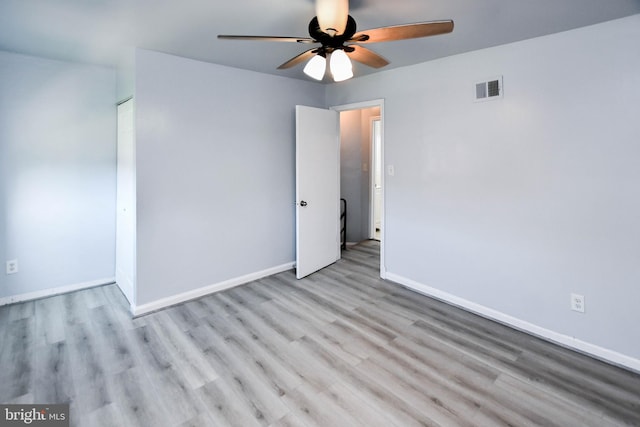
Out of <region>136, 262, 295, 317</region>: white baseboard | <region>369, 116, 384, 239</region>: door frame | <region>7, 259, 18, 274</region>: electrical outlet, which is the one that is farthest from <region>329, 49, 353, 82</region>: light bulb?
<region>369, 116, 384, 239</region>: door frame

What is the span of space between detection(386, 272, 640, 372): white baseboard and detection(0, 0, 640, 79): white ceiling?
7.33 ft

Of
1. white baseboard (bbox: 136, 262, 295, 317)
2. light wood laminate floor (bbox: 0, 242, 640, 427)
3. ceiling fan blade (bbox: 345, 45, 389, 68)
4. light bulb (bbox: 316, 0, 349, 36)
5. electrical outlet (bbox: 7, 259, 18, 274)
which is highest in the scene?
ceiling fan blade (bbox: 345, 45, 389, 68)

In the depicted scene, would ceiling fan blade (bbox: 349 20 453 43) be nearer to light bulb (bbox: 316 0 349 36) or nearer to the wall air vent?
light bulb (bbox: 316 0 349 36)

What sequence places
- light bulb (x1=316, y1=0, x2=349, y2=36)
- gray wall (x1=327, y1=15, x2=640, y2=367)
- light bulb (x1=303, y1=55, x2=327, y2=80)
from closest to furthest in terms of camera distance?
light bulb (x1=316, y1=0, x2=349, y2=36) < light bulb (x1=303, y1=55, x2=327, y2=80) < gray wall (x1=327, y1=15, x2=640, y2=367)

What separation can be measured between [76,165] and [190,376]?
2.58 metres

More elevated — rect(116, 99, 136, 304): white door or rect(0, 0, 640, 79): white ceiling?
rect(0, 0, 640, 79): white ceiling

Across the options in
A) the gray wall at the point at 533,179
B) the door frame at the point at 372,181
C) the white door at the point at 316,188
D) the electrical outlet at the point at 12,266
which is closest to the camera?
the gray wall at the point at 533,179

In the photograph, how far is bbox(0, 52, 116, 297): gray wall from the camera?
9.63 ft

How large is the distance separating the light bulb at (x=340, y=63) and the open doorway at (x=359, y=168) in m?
3.33

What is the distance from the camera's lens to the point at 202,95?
3.12m

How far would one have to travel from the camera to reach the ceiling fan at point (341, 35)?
5.07ft

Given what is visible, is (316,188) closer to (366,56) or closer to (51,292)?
(366,56)

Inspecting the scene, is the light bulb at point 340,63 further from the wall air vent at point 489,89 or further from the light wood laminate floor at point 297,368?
the light wood laminate floor at point 297,368

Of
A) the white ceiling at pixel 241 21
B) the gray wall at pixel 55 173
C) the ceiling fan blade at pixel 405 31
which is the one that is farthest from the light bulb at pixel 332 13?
the gray wall at pixel 55 173
